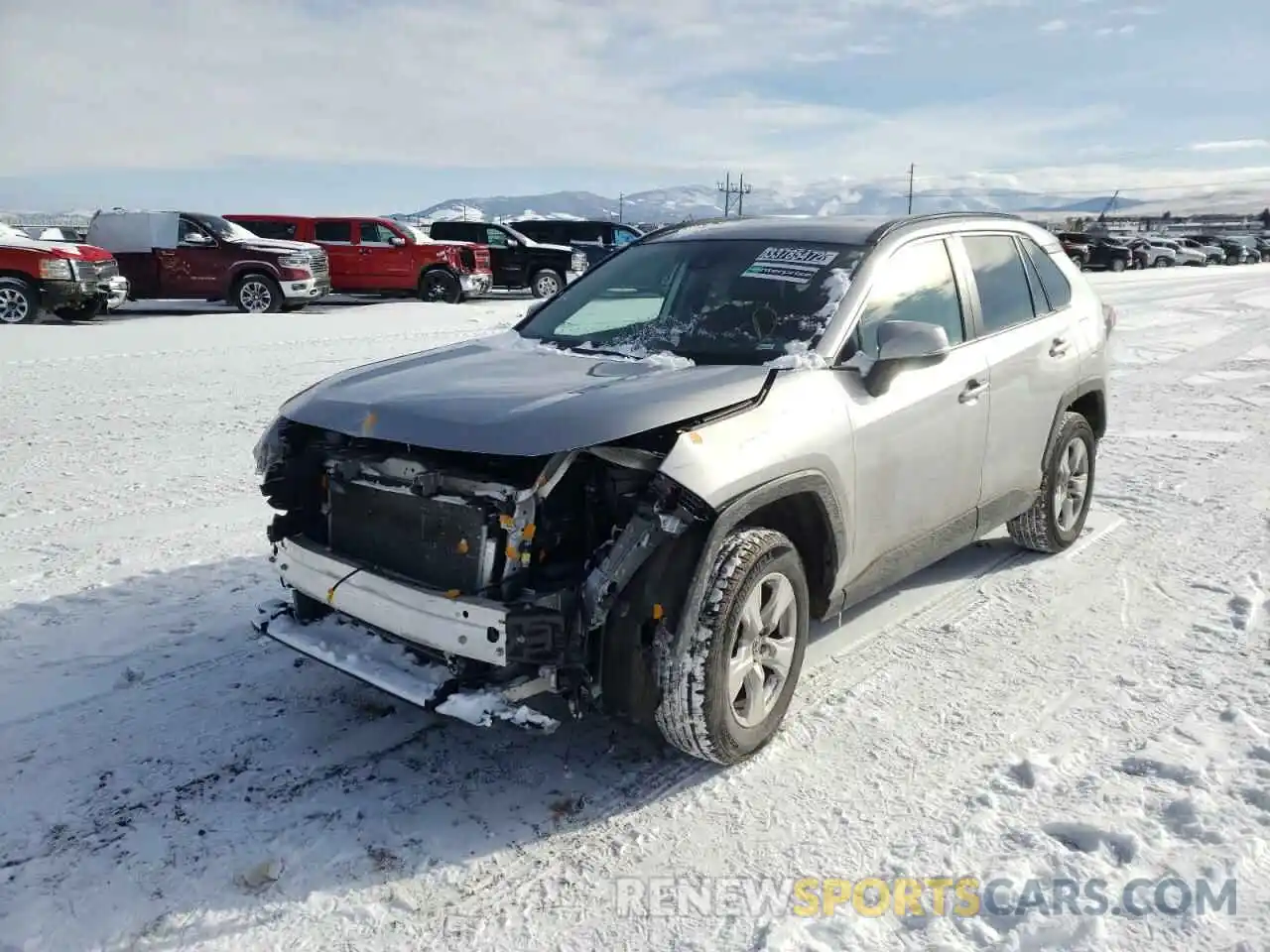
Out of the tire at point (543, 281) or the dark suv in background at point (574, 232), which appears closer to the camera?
Answer: the tire at point (543, 281)

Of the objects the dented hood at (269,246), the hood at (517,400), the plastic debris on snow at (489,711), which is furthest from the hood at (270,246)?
the plastic debris on snow at (489,711)

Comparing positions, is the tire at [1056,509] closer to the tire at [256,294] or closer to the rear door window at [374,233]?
the tire at [256,294]

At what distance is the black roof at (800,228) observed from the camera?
14.4 ft

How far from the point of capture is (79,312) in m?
14.7

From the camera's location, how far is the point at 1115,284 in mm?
29328

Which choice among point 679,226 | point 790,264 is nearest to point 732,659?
point 790,264

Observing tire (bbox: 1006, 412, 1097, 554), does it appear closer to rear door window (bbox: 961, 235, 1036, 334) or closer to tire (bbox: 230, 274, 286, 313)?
rear door window (bbox: 961, 235, 1036, 334)

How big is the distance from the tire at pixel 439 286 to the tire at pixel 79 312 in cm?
651

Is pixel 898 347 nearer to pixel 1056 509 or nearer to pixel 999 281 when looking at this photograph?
pixel 999 281

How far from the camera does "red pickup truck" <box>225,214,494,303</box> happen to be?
1995cm

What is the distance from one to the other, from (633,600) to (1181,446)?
666cm

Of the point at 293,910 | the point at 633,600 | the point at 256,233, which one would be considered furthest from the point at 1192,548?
the point at 256,233

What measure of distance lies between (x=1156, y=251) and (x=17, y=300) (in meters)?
45.1

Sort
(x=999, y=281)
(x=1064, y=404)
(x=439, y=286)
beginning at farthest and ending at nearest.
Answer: (x=439, y=286) < (x=1064, y=404) < (x=999, y=281)
